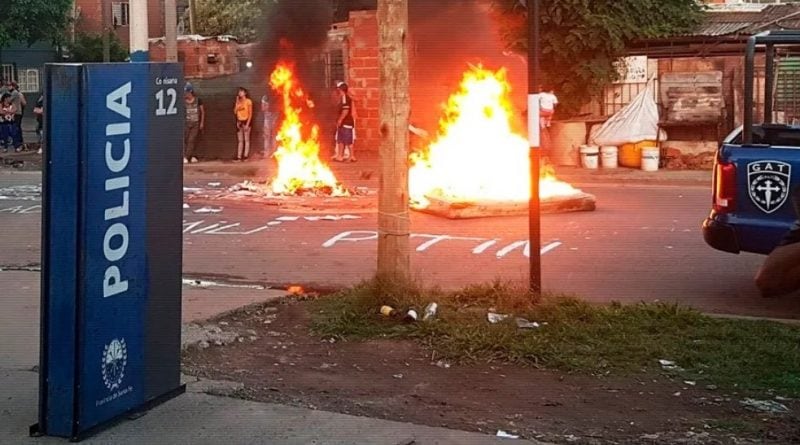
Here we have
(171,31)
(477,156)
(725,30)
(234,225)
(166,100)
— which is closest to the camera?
(166,100)

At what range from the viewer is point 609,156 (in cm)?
1972

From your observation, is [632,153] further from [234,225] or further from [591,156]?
[234,225]

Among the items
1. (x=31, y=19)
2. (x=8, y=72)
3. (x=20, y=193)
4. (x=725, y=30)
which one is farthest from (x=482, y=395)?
(x=8, y=72)

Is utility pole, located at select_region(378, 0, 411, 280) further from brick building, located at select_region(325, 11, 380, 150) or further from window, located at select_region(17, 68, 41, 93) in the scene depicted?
window, located at select_region(17, 68, 41, 93)

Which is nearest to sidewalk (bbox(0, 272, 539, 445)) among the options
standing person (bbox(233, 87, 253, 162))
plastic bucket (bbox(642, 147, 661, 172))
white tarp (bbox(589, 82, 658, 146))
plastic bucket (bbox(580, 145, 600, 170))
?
plastic bucket (bbox(642, 147, 661, 172))

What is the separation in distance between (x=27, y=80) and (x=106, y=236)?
40.5 metres

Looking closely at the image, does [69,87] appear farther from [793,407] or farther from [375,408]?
[793,407]

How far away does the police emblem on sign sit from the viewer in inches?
294

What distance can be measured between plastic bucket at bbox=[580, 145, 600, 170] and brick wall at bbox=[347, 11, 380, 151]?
444 cm

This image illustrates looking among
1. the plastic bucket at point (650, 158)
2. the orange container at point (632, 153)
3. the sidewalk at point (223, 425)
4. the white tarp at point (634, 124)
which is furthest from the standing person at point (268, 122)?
the sidewalk at point (223, 425)

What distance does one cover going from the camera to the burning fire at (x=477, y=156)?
45.8ft

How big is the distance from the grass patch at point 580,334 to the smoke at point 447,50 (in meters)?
13.1

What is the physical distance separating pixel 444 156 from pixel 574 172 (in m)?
5.10

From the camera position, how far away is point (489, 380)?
5906 mm
